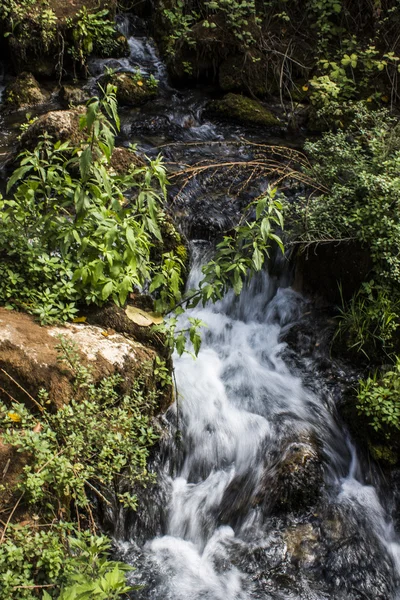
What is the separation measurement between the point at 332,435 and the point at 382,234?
183cm

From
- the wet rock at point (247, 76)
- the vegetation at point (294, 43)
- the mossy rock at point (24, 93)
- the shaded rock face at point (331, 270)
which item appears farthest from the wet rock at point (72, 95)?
the shaded rock face at point (331, 270)

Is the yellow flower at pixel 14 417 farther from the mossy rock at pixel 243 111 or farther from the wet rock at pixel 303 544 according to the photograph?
the mossy rock at pixel 243 111

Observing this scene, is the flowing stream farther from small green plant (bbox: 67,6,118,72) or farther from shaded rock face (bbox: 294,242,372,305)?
small green plant (bbox: 67,6,118,72)

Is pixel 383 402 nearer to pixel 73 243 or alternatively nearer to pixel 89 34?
pixel 73 243

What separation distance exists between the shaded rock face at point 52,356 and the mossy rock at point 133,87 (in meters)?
5.59

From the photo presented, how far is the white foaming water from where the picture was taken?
348cm

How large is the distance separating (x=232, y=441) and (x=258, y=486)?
1.49 feet

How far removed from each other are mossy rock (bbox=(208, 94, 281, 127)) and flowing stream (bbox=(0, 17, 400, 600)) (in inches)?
131

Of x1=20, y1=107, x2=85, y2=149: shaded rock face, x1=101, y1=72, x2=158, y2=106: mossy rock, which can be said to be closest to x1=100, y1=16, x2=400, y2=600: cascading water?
x1=20, y1=107, x2=85, y2=149: shaded rock face

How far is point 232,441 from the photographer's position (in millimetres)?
4219

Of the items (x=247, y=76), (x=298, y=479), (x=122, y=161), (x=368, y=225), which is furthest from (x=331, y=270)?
(x=247, y=76)

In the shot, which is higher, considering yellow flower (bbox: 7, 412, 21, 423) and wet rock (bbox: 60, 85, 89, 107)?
wet rock (bbox: 60, 85, 89, 107)

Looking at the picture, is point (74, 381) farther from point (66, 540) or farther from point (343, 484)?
point (343, 484)

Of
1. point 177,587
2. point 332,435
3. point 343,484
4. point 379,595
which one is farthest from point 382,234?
point 177,587
